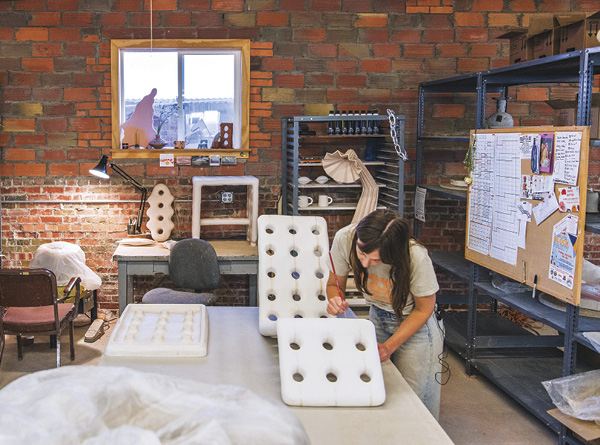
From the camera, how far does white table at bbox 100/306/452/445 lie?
213 cm

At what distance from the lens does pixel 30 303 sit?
468 centimetres

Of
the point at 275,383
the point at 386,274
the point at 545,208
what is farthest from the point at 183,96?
the point at 275,383

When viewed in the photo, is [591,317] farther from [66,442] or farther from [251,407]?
[66,442]

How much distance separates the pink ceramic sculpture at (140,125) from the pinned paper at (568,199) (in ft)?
13.6

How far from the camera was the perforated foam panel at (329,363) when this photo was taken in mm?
2334

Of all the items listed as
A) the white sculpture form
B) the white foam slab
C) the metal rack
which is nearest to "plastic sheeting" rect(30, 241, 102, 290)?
the white sculpture form

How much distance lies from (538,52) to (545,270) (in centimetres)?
166

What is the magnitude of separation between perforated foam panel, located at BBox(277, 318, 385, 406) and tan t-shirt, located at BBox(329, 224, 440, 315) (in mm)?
478

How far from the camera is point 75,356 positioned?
5.31 metres

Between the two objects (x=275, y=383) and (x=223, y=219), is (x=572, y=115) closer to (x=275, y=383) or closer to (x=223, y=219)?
(x=275, y=383)

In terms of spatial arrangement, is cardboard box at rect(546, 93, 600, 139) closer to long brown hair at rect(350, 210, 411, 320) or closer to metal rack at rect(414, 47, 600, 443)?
metal rack at rect(414, 47, 600, 443)

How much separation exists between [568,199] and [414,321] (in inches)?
50.7

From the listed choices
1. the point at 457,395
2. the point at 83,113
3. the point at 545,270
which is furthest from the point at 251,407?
the point at 83,113

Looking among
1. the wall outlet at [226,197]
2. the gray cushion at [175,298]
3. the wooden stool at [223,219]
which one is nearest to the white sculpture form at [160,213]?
the wooden stool at [223,219]
